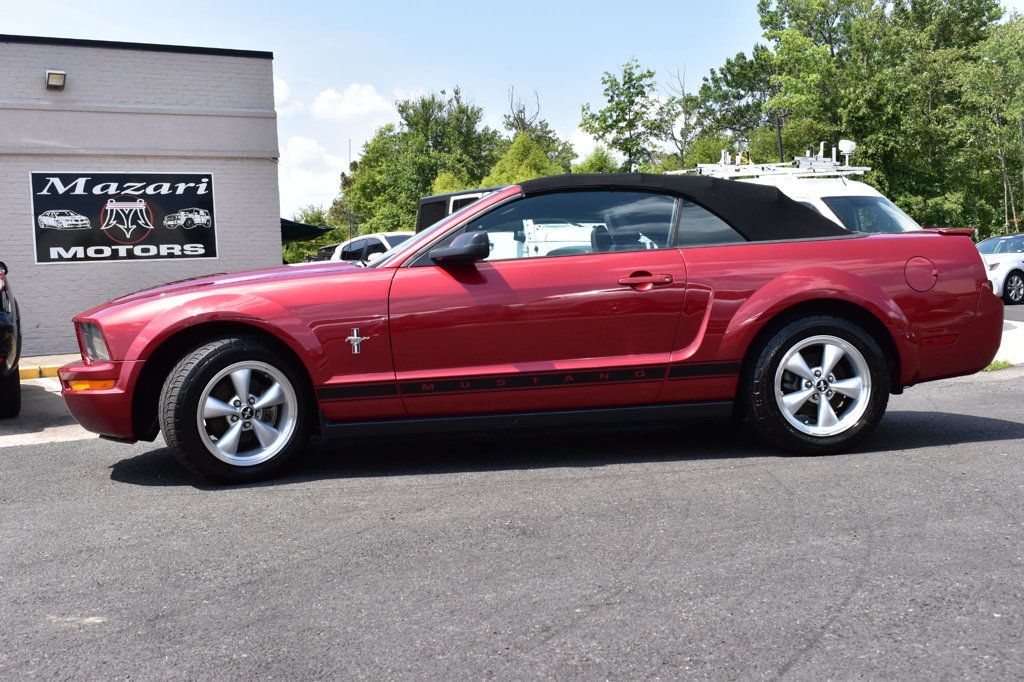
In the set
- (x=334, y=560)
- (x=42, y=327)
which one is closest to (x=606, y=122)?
(x=42, y=327)

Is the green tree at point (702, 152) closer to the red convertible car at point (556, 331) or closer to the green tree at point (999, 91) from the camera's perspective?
the green tree at point (999, 91)

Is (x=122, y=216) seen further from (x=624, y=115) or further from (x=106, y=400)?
(x=624, y=115)

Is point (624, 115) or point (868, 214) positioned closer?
point (868, 214)

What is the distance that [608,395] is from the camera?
16.9ft

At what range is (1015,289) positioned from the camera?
19438 millimetres

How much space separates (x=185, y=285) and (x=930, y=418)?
471 centimetres

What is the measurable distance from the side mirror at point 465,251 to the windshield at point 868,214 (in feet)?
21.5

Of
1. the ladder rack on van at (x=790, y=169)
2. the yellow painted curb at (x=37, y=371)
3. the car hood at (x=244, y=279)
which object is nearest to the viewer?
the car hood at (x=244, y=279)

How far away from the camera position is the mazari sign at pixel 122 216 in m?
13.5

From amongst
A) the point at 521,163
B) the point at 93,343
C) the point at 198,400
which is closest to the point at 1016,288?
the point at 198,400

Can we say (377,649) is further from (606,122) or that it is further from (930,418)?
(606,122)

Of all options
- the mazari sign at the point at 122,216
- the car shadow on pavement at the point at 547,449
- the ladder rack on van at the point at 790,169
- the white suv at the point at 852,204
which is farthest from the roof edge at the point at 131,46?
the car shadow on pavement at the point at 547,449

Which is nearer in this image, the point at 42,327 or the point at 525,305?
the point at 525,305

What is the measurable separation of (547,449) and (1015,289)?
1678 cm
